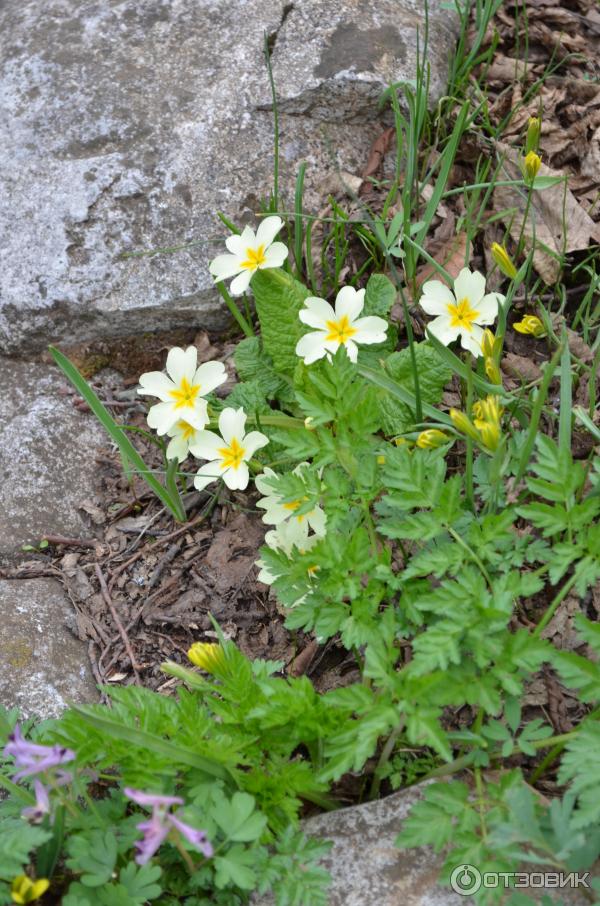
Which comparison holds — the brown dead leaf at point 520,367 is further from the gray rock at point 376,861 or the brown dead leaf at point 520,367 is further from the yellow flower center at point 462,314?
the gray rock at point 376,861

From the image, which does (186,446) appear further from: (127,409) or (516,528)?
(516,528)

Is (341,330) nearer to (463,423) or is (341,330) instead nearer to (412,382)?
(412,382)

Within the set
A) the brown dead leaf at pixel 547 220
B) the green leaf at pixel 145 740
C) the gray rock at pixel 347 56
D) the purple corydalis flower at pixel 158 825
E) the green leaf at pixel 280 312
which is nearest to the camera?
the purple corydalis flower at pixel 158 825

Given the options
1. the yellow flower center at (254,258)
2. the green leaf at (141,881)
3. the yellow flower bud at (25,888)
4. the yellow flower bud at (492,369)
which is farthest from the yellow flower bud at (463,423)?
the yellow flower bud at (25,888)

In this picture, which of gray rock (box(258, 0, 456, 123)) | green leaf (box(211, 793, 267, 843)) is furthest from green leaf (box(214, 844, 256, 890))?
gray rock (box(258, 0, 456, 123))

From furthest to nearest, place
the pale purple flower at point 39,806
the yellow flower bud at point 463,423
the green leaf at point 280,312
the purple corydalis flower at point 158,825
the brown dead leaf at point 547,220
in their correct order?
the brown dead leaf at point 547,220
the green leaf at point 280,312
the yellow flower bud at point 463,423
the pale purple flower at point 39,806
the purple corydalis flower at point 158,825

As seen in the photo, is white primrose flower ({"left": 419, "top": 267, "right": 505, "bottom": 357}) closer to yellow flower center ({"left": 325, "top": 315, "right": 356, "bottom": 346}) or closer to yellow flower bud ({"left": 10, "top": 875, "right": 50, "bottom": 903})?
yellow flower center ({"left": 325, "top": 315, "right": 356, "bottom": 346})
